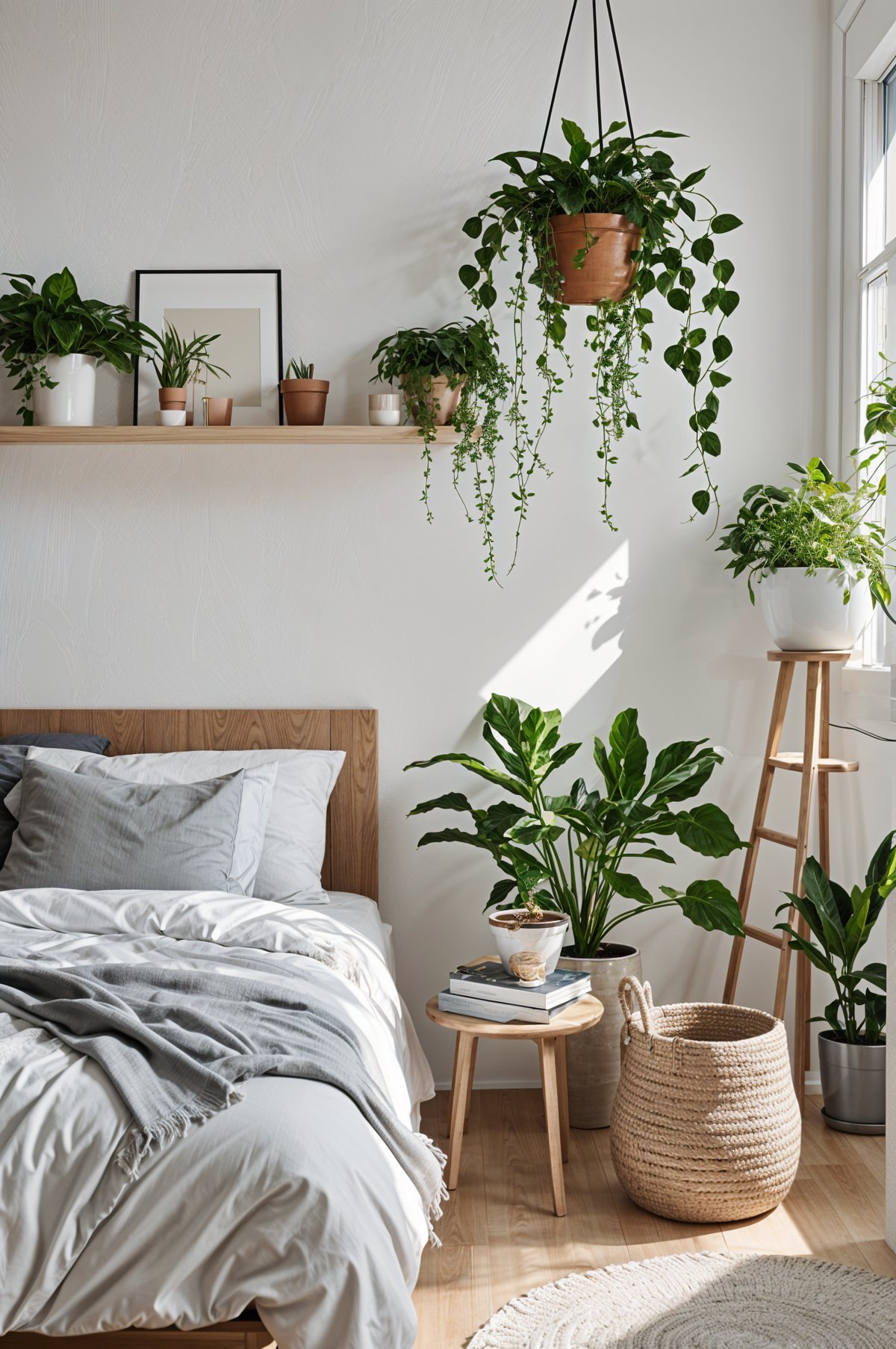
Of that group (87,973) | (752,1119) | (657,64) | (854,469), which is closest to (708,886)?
(752,1119)

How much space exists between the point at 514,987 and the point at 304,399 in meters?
1.64

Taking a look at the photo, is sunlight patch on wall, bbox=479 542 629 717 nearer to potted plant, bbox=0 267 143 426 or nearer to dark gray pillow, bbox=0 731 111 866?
dark gray pillow, bbox=0 731 111 866

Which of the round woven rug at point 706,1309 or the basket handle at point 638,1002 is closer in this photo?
the round woven rug at point 706,1309

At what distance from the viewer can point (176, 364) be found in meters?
3.25

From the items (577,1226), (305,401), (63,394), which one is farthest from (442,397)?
(577,1226)

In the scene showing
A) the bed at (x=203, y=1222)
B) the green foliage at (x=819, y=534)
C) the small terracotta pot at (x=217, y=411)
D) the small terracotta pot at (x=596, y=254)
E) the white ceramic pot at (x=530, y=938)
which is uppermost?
the small terracotta pot at (x=596, y=254)

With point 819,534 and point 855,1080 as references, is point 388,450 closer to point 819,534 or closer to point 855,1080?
point 819,534

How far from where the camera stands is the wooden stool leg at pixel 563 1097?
282 centimetres

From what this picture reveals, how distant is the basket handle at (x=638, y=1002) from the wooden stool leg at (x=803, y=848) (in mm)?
518

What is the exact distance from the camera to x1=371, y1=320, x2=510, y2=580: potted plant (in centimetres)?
315

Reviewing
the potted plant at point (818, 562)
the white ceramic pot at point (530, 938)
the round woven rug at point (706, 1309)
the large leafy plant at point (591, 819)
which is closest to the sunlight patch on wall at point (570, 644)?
the large leafy plant at point (591, 819)

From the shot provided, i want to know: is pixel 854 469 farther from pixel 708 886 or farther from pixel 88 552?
pixel 88 552

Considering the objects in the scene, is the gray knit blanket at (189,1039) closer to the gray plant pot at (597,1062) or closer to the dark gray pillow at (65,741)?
the gray plant pot at (597,1062)

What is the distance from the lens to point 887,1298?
7.18ft
